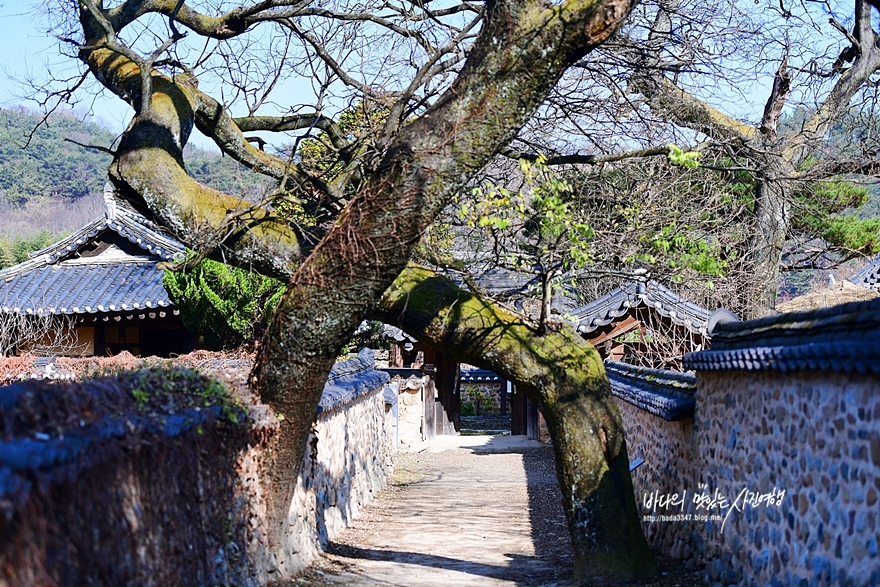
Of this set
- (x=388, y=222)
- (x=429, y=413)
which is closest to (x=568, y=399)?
(x=388, y=222)

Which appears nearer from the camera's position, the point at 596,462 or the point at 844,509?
the point at 844,509

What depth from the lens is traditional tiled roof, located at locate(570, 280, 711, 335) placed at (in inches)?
526

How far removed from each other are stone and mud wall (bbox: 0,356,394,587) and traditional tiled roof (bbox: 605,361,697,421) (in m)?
3.44

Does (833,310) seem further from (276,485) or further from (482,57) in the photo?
(276,485)

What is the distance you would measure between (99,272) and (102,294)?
49.6 inches

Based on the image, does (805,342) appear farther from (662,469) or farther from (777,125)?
(777,125)

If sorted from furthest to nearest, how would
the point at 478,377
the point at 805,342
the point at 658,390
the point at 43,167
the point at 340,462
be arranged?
the point at 43,167 < the point at 478,377 < the point at 340,462 < the point at 658,390 < the point at 805,342

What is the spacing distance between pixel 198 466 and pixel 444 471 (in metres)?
11.0

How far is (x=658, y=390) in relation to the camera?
8.58 m

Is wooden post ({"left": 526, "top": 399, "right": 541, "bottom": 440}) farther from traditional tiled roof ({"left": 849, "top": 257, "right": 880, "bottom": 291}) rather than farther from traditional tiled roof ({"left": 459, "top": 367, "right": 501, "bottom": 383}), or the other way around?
traditional tiled roof ({"left": 849, "top": 257, "right": 880, "bottom": 291})

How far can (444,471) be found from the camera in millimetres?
15516

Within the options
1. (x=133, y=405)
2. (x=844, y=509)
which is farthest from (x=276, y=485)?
(x=844, y=509)

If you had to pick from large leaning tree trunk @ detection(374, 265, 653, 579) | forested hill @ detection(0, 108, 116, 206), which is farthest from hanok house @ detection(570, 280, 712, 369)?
forested hill @ detection(0, 108, 116, 206)

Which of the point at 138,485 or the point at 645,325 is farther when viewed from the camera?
the point at 645,325
